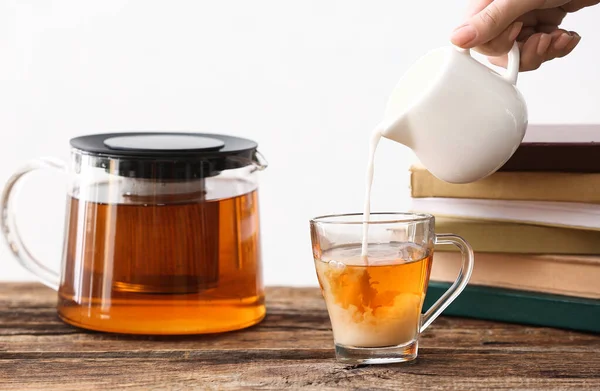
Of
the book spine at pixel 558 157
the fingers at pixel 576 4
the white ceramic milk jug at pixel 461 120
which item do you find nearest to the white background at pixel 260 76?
the fingers at pixel 576 4

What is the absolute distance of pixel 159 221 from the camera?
883 millimetres

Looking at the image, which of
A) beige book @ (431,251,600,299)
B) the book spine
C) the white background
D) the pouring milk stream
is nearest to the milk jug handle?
the pouring milk stream

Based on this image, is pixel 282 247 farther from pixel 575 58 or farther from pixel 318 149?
pixel 575 58

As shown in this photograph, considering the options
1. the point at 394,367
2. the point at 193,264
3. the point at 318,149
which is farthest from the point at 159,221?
the point at 318,149

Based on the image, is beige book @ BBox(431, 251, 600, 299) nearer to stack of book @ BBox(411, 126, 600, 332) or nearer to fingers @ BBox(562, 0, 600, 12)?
stack of book @ BBox(411, 126, 600, 332)

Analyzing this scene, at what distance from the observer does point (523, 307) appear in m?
0.95

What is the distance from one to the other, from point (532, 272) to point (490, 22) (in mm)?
323

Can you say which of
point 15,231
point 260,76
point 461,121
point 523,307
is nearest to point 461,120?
point 461,121

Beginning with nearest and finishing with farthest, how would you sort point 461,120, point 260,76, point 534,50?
point 461,120, point 534,50, point 260,76

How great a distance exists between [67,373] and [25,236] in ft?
3.03

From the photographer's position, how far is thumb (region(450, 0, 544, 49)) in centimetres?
79

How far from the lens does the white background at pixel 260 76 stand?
148cm

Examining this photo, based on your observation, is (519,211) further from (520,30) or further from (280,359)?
(280,359)

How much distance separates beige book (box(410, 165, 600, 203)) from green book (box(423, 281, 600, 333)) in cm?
12
